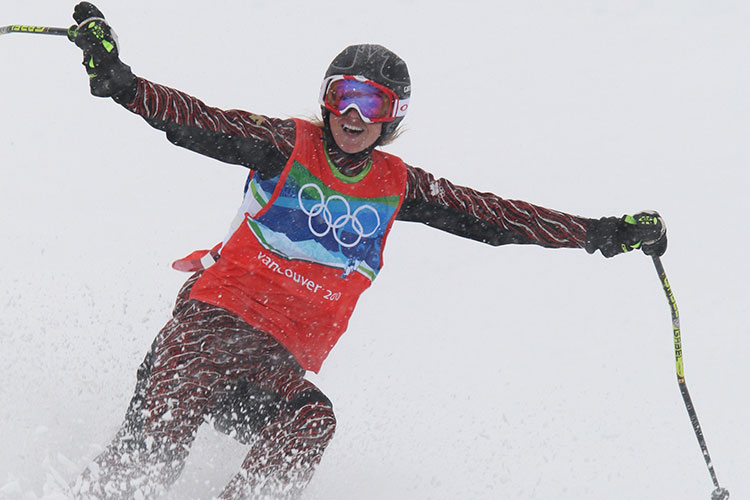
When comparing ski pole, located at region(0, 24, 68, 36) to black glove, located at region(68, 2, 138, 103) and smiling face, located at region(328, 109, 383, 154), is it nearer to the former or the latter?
black glove, located at region(68, 2, 138, 103)

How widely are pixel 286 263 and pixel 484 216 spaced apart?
877 mm

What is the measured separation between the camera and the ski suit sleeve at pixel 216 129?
3170 millimetres

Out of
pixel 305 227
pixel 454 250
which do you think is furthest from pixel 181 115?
pixel 454 250

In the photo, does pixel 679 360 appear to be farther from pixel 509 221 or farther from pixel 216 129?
pixel 216 129

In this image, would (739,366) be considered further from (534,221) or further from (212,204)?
→ (212,204)

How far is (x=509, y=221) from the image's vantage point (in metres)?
3.99

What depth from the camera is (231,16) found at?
1221cm

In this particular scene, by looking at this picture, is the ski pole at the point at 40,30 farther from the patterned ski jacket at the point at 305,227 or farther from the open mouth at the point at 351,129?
the open mouth at the point at 351,129

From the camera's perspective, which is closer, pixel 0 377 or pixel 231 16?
pixel 0 377

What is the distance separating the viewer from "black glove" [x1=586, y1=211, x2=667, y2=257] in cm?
388

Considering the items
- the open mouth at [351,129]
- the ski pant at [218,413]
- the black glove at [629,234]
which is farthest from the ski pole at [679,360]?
the ski pant at [218,413]

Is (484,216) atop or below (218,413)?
atop

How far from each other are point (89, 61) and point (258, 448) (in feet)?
4.88

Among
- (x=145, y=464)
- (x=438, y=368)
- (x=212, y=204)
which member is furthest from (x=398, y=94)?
(x=212, y=204)
